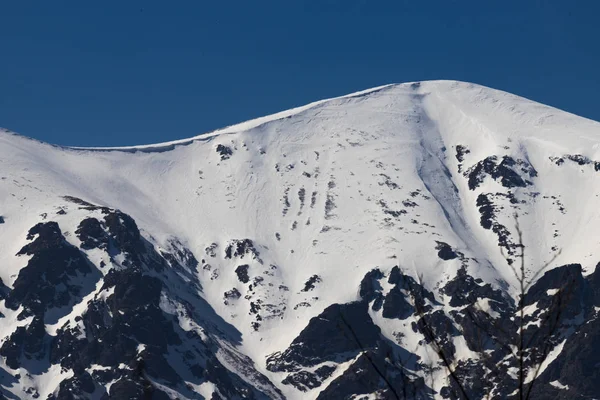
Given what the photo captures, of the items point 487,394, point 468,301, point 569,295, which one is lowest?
point 487,394

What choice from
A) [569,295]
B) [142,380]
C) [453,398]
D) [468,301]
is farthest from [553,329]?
[468,301]

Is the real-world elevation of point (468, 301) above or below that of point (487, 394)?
above

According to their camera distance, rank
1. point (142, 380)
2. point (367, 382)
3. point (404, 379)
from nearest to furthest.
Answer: point (142, 380), point (404, 379), point (367, 382)

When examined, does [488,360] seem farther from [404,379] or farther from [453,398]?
[453,398]

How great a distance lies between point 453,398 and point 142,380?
18.4ft

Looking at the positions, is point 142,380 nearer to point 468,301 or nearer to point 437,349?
point 437,349

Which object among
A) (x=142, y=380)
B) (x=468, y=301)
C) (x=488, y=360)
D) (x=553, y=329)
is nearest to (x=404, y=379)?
(x=488, y=360)

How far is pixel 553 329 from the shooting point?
1427cm

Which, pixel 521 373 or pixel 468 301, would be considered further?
pixel 468 301

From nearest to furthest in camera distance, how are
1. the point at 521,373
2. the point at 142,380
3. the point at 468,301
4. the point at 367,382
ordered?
1. the point at 142,380
2. the point at 521,373
3. the point at 367,382
4. the point at 468,301

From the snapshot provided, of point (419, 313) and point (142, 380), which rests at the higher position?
point (419, 313)

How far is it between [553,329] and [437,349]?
137 centimetres

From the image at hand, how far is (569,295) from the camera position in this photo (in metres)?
14.5

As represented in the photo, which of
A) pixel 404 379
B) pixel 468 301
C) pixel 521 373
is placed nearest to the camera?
pixel 521 373
